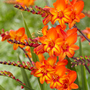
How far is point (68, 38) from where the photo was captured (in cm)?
35

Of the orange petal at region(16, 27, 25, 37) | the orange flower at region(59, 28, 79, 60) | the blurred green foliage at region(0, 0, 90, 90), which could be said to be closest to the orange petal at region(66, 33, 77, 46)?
the orange flower at region(59, 28, 79, 60)

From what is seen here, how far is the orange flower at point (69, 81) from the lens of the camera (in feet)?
1.18

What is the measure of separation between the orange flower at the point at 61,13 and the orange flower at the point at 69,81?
13cm

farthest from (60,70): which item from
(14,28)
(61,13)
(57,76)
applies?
(14,28)

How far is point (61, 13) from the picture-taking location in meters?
0.36

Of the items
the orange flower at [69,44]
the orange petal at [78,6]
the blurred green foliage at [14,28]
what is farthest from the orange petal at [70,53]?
the blurred green foliage at [14,28]

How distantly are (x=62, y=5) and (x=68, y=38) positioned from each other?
8 centimetres

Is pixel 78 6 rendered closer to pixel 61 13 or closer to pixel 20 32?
pixel 61 13

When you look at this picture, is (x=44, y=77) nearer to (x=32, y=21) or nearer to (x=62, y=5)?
(x=62, y=5)

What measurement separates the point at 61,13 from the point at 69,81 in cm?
18

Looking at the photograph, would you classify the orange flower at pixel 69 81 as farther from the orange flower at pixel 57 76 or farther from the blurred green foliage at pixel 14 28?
the blurred green foliage at pixel 14 28

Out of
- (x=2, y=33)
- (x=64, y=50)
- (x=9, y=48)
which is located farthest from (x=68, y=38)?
(x=9, y=48)

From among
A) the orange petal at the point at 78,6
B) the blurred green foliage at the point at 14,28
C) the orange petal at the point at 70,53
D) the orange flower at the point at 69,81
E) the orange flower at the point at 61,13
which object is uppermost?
the orange petal at the point at 78,6

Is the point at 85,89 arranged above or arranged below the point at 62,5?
below
